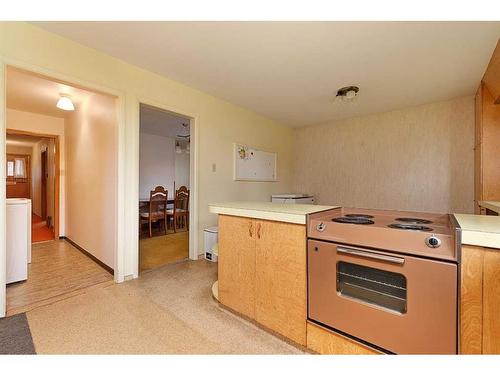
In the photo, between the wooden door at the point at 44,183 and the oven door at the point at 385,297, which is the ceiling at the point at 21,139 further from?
the oven door at the point at 385,297

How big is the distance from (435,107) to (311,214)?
3288mm

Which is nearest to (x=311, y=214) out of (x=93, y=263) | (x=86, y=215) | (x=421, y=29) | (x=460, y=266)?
(x=460, y=266)

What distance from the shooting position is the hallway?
188 centimetres

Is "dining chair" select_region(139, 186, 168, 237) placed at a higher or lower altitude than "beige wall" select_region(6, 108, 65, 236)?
lower

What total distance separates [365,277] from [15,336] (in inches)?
82.6

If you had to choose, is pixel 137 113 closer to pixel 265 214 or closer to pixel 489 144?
pixel 265 214

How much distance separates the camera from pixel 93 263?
109 inches

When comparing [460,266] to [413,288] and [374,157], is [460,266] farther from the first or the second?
[374,157]

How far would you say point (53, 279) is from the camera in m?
2.29

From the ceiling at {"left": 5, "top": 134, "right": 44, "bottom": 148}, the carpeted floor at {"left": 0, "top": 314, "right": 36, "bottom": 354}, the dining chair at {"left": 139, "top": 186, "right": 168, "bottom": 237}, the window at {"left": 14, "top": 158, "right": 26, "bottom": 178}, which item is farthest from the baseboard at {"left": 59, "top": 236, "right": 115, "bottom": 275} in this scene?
the window at {"left": 14, "top": 158, "right": 26, "bottom": 178}

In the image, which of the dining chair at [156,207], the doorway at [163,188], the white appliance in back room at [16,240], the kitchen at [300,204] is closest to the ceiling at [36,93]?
the doorway at [163,188]

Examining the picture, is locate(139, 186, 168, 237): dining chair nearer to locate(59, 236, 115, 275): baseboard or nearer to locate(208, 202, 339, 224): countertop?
locate(59, 236, 115, 275): baseboard

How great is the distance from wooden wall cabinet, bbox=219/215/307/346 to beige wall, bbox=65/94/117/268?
141 cm
